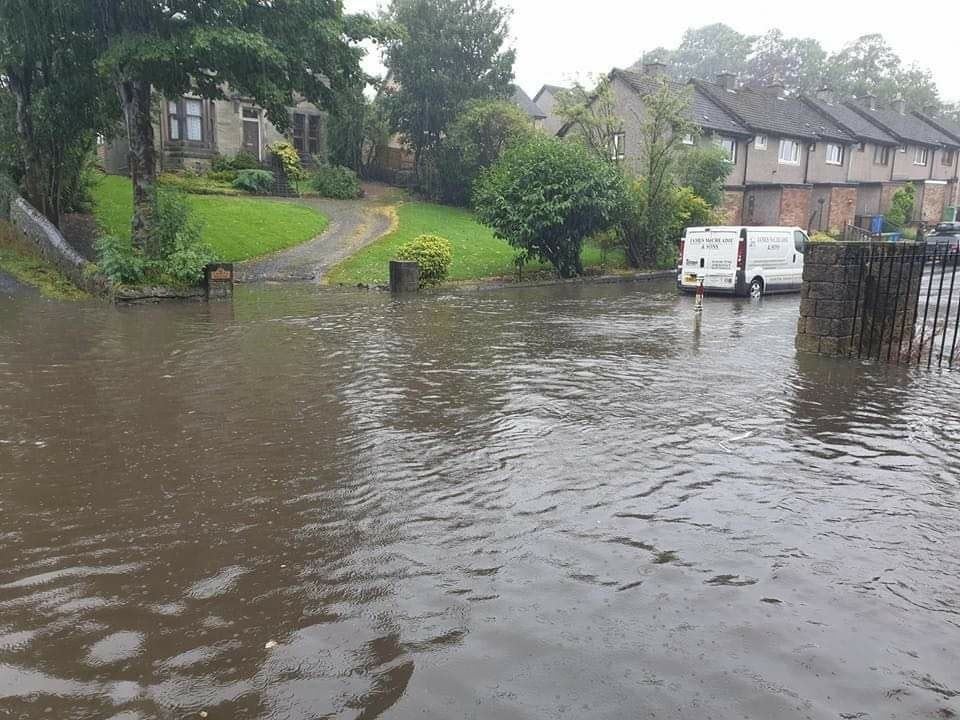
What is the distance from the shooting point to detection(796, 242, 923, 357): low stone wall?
1095 cm

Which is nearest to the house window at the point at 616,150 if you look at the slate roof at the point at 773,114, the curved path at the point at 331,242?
the curved path at the point at 331,242

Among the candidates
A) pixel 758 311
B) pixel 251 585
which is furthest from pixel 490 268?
pixel 251 585

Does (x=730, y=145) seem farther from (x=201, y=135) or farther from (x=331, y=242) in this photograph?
(x=201, y=135)

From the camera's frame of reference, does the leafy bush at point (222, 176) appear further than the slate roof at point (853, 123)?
No

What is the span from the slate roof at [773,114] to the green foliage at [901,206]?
505 cm

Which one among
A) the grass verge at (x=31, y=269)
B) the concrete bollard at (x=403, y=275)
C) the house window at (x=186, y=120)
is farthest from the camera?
the house window at (x=186, y=120)

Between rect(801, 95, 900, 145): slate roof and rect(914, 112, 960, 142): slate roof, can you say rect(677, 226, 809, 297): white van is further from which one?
rect(914, 112, 960, 142): slate roof

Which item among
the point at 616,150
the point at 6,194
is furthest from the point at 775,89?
the point at 6,194

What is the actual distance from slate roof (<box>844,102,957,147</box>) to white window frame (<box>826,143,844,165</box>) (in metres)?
6.95

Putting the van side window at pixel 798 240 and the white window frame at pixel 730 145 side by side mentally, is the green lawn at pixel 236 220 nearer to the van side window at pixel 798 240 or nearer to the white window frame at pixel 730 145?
the van side window at pixel 798 240

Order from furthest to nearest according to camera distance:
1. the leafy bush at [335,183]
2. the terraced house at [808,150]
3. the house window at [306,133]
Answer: the house window at [306,133] < the terraced house at [808,150] < the leafy bush at [335,183]

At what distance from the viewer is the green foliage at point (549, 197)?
2303cm

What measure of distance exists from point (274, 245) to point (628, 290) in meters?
12.4

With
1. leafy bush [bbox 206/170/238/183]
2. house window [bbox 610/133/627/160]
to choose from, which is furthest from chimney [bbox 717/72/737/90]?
leafy bush [bbox 206/170/238/183]
